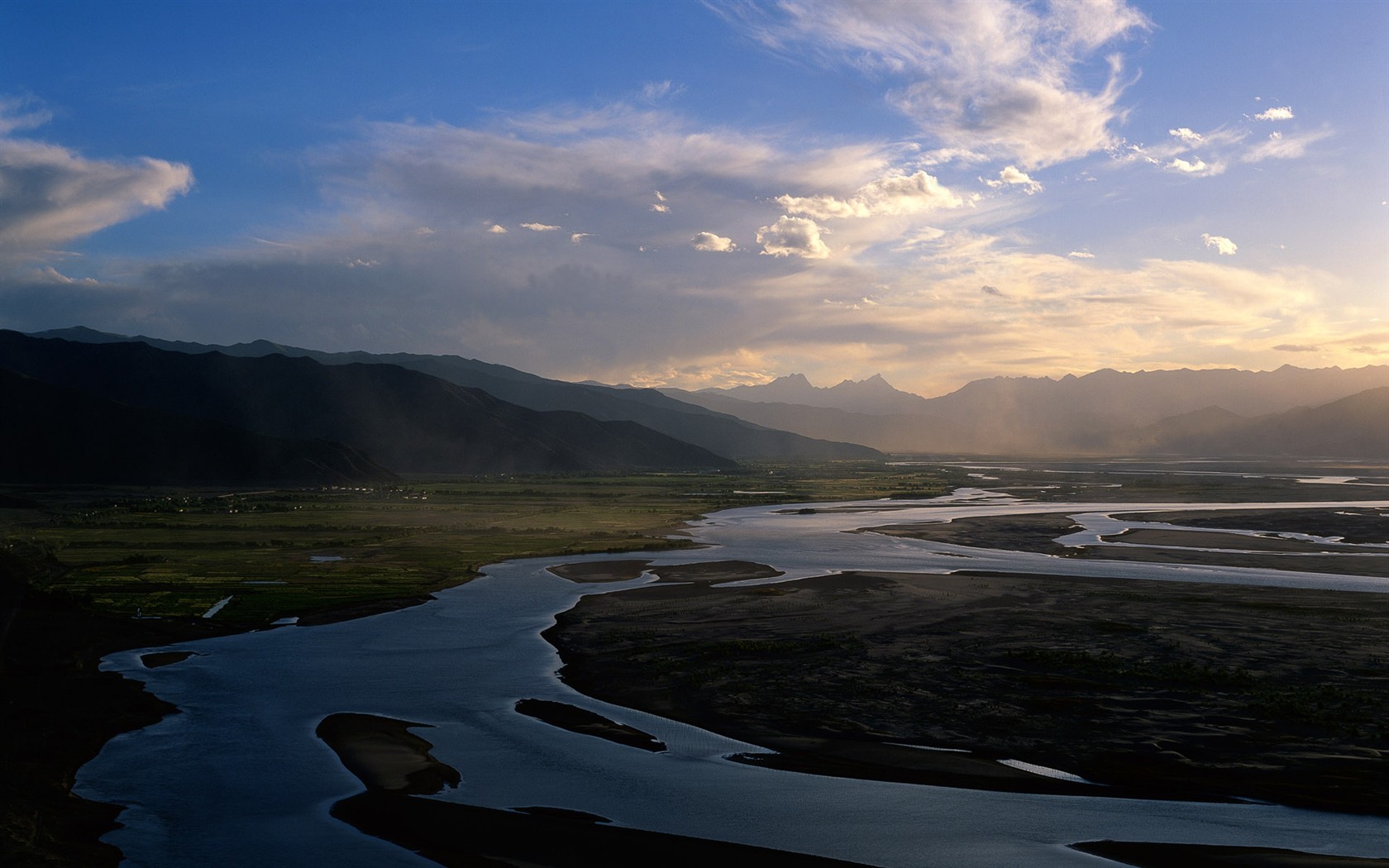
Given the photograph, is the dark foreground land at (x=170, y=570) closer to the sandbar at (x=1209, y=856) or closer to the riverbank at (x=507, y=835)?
the riverbank at (x=507, y=835)

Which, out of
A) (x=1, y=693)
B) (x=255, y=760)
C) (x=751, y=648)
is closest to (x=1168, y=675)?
Result: (x=751, y=648)

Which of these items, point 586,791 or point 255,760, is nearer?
point 586,791

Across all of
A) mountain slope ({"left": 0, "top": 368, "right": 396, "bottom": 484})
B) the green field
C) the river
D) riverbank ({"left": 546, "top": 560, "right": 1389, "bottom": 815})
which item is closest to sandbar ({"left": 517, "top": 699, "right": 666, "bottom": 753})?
the river

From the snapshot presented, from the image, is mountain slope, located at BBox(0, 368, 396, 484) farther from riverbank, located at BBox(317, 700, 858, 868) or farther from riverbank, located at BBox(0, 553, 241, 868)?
riverbank, located at BBox(317, 700, 858, 868)

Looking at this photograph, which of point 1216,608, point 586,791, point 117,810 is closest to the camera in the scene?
point 117,810

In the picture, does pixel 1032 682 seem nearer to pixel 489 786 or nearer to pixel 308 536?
pixel 489 786

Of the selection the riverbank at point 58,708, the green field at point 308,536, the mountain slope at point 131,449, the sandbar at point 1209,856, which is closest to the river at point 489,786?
the sandbar at point 1209,856

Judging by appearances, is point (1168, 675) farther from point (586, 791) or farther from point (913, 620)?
point (586, 791)
